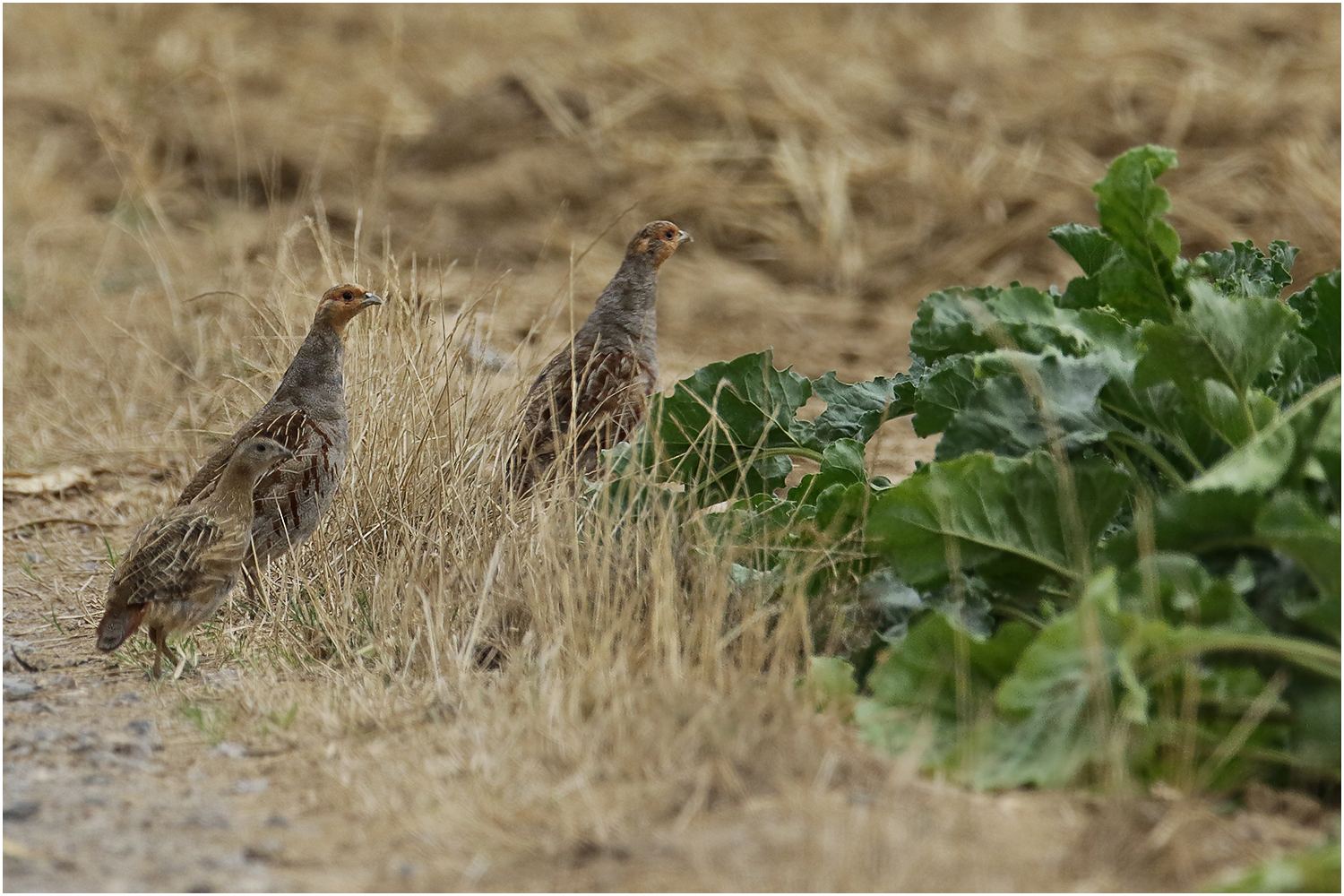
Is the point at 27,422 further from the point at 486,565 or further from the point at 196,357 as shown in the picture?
the point at 486,565

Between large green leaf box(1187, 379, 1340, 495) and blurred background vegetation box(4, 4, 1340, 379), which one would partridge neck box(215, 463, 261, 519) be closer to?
large green leaf box(1187, 379, 1340, 495)

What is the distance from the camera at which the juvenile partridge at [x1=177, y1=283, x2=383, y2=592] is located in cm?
454

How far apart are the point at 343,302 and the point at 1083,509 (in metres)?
2.48

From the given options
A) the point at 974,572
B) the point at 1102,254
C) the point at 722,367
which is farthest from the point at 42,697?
the point at 1102,254

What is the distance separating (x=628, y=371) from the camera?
5.35 meters

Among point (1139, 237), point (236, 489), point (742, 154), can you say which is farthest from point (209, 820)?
point (742, 154)

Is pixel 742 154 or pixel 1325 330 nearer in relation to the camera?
pixel 1325 330

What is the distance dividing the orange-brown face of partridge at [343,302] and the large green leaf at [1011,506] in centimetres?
209

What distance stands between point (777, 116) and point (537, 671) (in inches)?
309

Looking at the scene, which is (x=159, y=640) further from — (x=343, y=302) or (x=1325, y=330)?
(x=1325, y=330)

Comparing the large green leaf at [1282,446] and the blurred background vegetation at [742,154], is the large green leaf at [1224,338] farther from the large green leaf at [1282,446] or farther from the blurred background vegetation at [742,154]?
the blurred background vegetation at [742,154]

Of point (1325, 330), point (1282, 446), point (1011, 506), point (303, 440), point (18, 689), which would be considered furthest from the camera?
point (303, 440)

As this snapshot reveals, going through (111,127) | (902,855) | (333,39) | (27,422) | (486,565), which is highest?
(333,39)

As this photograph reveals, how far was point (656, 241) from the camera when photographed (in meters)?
5.59
